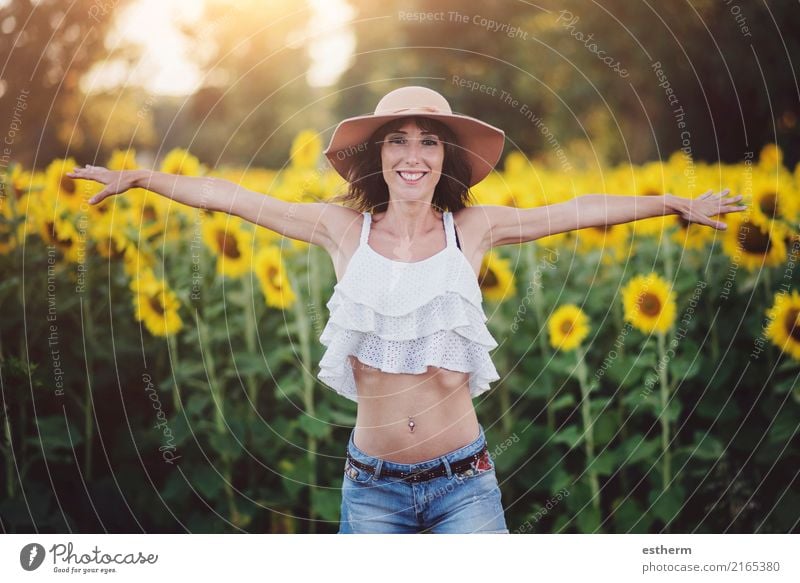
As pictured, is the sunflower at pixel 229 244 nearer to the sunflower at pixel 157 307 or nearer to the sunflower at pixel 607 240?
the sunflower at pixel 157 307

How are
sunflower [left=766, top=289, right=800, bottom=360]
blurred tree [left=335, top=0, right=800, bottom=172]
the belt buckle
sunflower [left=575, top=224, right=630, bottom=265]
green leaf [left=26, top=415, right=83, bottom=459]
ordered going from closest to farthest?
1. the belt buckle
2. sunflower [left=766, top=289, right=800, bottom=360]
3. green leaf [left=26, top=415, right=83, bottom=459]
4. sunflower [left=575, top=224, right=630, bottom=265]
5. blurred tree [left=335, top=0, right=800, bottom=172]

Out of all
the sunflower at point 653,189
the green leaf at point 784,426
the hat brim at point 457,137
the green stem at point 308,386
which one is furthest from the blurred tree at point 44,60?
the green leaf at point 784,426

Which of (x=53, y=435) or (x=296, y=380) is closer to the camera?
(x=53, y=435)

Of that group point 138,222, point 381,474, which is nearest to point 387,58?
point 138,222

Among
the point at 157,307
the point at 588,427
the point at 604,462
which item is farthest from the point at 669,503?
the point at 157,307

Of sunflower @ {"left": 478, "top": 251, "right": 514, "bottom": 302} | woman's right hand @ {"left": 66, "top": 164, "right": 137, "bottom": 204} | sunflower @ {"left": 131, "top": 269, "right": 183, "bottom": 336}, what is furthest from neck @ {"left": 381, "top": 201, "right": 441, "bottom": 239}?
sunflower @ {"left": 131, "top": 269, "right": 183, "bottom": 336}

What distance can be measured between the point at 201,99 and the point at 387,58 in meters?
2.22

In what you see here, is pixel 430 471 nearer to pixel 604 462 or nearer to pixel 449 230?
pixel 449 230

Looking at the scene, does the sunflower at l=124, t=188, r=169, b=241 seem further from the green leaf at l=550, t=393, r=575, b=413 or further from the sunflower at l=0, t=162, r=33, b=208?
the green leaf at l=550, t=393, r=575, b=413

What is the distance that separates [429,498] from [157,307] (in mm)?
1630

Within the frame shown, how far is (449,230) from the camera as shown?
2.70m

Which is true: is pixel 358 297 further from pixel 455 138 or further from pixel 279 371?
pixel 279 371

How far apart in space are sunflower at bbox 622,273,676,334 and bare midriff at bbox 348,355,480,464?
1.20m

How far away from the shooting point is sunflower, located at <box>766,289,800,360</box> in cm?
336
